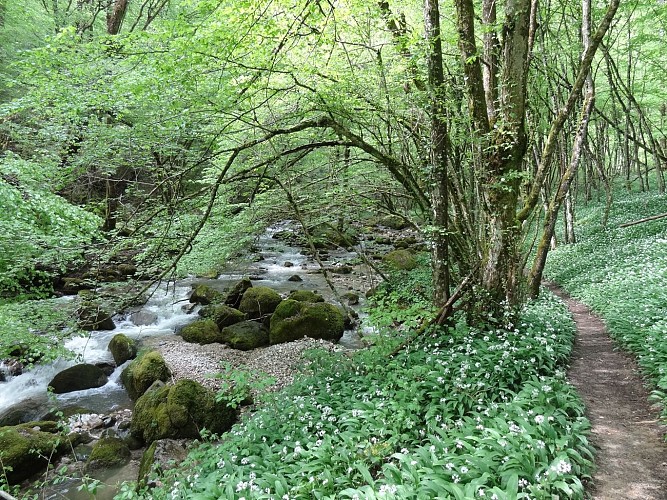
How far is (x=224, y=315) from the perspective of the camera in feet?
47.9

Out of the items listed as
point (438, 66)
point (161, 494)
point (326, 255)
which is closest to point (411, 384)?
point (161, 494)

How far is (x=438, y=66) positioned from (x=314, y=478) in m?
7.07

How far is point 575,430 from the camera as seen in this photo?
15.3 ft

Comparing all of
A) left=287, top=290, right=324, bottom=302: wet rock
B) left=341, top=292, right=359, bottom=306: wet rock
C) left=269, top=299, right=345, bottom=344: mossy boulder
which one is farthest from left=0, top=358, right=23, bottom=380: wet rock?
left=341, top=292, right=359, bottom=306: wet rock

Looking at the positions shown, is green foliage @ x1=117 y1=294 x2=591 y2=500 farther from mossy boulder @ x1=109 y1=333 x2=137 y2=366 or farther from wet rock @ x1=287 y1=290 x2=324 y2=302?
wet rock @ x1=287 y1=290 x2=324 y2=302

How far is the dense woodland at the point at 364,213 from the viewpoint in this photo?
4.95 meters

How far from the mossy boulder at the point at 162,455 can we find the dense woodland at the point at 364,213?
511 millimetres

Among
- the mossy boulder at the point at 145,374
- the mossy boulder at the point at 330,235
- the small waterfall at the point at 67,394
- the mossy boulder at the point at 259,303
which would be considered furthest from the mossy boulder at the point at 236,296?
the mossy boulder at the point at 145,374

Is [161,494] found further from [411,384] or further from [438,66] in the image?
[438,66]

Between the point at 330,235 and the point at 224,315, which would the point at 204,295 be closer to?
the point at 224,315

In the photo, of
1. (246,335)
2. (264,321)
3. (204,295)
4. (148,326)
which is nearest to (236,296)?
(204,295)

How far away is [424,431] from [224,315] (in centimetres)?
1047

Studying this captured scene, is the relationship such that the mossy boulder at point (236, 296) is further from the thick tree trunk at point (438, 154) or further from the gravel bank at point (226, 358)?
the thick tree trunk at point (438, 154)

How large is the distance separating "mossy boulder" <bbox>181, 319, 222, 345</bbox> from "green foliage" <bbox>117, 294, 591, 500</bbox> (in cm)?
622
